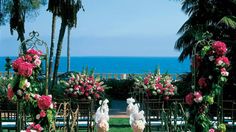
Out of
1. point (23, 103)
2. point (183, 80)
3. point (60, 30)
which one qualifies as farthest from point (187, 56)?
point (23, 103)

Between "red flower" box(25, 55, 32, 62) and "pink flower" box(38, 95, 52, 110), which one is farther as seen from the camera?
"red flower" box(25, 55, 32, 62)

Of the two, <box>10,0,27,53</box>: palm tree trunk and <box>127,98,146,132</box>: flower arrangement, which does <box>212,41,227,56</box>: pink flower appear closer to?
<box>127,98,146,132</box>: flower arrangement

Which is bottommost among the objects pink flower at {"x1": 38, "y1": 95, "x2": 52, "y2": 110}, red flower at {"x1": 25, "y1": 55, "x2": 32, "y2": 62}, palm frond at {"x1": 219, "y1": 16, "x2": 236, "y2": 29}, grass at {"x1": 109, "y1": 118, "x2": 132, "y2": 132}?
grass at {"x1": 109, "y1": 118, "x2": 132, "y2": 132}

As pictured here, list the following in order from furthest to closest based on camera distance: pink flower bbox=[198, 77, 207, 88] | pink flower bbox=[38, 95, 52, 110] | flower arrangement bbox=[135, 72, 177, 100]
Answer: flower arrangement bbox=[135, 72, 177, 100] → pink flower bbox=[198, 77, 207, 88] → pink flower bbox=[38, 95, 52, 110]

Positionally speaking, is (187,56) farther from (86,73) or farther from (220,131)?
(220,131)

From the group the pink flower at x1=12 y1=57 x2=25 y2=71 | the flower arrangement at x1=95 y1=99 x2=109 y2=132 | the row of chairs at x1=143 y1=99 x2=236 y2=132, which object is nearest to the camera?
the flower arrangement at x1=95 y1=99 x2=109 y2=132

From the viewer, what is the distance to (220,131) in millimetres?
9047

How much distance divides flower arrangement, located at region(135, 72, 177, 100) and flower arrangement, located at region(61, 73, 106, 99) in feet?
4.47

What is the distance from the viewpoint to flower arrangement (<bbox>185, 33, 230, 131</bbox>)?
9195 mm

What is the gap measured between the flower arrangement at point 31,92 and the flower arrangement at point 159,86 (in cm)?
764

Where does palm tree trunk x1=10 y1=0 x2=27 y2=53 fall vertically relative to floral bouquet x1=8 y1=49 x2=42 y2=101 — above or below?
above

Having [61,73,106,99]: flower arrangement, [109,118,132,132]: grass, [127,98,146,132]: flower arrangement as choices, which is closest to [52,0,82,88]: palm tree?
[109,118,132,132]: grass

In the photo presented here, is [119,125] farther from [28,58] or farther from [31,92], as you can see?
[28,58]

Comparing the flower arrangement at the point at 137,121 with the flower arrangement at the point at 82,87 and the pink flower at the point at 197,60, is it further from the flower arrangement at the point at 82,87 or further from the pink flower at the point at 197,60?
the flower arrangement at the point at 82,87
